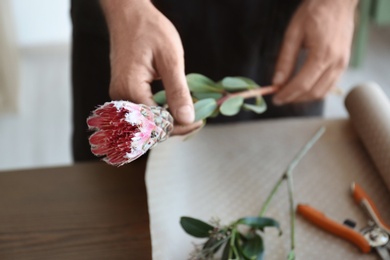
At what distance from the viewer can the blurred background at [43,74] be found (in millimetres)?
1610

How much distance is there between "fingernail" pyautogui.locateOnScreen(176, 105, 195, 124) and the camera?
484 millimetres

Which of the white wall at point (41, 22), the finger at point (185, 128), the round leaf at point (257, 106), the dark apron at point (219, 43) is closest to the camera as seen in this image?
the finger at point (185, 128)

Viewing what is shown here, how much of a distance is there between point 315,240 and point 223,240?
0.10m

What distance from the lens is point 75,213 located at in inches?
22.6

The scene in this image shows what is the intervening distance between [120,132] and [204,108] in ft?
0.49

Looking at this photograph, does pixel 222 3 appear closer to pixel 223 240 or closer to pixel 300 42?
pixel 300 42

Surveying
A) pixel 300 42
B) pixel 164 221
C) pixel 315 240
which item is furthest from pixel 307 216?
pixel 300 42

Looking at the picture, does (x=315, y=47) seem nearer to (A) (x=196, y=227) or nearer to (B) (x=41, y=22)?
(A) (x=196, y=227)

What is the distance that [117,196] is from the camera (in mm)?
595

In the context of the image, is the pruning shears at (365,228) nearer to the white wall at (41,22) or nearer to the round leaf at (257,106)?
the round leaf at (257,106)

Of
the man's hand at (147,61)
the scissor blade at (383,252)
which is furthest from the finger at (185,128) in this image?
the scissor blade at (383,252)

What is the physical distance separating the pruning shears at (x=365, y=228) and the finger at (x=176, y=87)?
17 cm

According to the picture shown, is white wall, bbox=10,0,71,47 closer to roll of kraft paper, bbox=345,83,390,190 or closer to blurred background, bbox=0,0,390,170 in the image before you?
blurred background, bbox=0,0,390,170

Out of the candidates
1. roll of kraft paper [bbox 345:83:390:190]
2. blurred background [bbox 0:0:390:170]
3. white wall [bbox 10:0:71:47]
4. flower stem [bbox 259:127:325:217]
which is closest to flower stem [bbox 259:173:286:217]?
flower stem [bbox 259:127:325:217]
